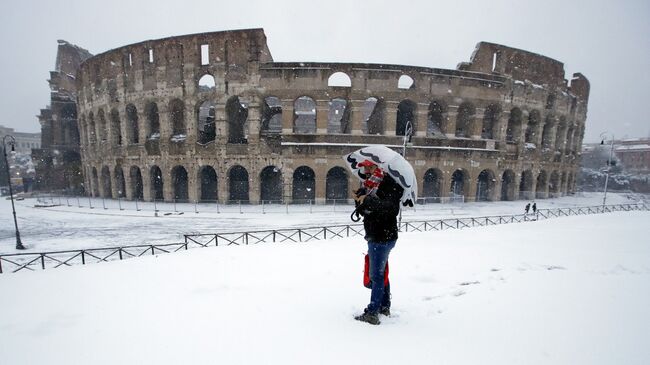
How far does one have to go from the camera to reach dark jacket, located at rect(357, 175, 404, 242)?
3268 millimetres

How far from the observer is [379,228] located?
10.8ft

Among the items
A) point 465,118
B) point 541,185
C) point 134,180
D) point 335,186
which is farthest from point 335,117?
point 541,185

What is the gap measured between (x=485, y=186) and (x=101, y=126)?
38468 mm

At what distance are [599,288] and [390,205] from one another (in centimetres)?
354

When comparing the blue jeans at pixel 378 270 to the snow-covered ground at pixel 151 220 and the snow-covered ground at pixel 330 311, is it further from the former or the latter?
the snow-covered ground at pixel 151 220

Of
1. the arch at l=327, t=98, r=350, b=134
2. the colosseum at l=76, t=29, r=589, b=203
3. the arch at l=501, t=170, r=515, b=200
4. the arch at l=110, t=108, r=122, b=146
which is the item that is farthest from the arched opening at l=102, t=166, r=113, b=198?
the arch at l=501, t=170, r=515, b=200

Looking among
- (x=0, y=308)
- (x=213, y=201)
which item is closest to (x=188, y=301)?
(x=0, y=308)

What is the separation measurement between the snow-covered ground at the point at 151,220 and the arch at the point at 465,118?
6.78 m

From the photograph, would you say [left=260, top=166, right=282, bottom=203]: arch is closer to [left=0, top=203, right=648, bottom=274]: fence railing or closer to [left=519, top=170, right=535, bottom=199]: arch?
[left=0, top=203, right=648, bottom=274]: fence railing

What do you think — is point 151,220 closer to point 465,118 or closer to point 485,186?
point 465,118

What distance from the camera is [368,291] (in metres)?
4.30

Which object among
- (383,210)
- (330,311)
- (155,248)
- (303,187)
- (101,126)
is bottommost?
→ (155,248)

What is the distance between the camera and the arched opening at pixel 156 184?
2484cm

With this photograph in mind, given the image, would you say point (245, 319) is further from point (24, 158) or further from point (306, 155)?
point (24, 158)
